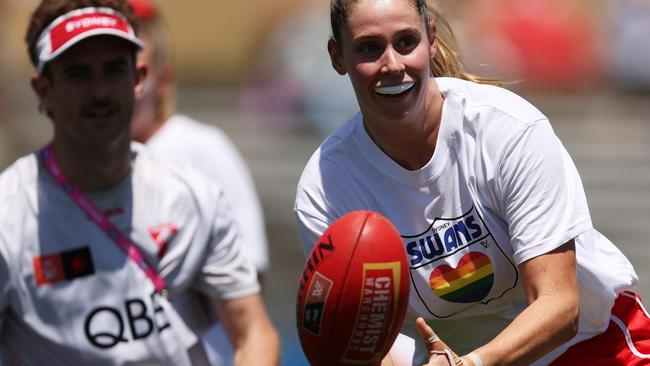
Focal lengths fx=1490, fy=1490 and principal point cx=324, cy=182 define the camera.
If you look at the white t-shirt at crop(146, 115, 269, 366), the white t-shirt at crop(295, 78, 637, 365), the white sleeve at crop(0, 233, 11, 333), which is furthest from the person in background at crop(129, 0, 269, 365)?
the white t-shirt at crop(295, 78, 637, 365)

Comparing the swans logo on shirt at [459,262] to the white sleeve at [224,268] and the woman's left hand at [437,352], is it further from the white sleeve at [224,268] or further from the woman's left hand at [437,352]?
the white sleeve at [224,268]

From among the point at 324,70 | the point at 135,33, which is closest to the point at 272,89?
the point at 324,70

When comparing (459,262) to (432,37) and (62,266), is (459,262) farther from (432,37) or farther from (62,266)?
(62,266)

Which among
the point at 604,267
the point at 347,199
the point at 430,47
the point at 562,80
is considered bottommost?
the point at 562,80

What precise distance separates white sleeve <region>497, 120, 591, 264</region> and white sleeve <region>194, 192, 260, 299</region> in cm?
134

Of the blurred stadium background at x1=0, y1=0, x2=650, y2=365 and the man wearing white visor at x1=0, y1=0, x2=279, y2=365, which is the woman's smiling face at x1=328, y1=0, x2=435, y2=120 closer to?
the man wearing white visor at x1=0, y1=0, x2=279, y2=365

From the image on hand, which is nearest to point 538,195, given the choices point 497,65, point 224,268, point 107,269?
point 224,268

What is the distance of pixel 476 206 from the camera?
411 cm

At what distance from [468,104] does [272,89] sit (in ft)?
44.4

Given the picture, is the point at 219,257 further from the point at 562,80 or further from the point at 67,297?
the point at 562,80

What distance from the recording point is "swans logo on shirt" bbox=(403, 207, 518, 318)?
4.14m

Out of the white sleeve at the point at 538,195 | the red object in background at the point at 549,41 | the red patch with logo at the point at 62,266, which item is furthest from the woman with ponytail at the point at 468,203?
the red object in background at the point at 549,41

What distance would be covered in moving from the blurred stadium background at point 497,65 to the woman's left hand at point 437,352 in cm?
1014

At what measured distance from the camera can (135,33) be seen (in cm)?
517
